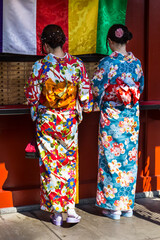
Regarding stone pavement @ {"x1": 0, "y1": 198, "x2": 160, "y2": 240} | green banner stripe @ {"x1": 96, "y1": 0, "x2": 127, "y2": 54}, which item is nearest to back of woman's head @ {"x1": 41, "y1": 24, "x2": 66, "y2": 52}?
green banner stripe @ {"x1": 96, "y1": 0, "x2": 127, "y2": 54}

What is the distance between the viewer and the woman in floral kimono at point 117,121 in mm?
4750

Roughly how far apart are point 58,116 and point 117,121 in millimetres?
710

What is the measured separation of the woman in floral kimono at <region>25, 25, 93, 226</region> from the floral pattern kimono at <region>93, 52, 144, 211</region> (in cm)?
23

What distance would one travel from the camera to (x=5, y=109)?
4.77 metres

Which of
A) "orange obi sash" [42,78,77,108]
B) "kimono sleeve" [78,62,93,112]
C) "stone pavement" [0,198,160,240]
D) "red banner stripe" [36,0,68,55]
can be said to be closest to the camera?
"stone pavement" [0,198,160,240]

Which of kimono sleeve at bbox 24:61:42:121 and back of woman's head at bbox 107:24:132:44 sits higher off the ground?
back of woman's head at bbox 107:24:132:44

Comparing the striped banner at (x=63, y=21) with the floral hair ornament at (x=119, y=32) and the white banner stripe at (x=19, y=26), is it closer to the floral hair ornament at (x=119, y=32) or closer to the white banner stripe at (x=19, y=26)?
the white banner stripe at (x=19, y=26)

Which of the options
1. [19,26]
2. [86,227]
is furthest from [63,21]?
[86,227]

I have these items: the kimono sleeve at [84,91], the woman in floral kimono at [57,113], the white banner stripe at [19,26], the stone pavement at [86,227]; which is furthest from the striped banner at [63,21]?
the stone pavement at [86,227]

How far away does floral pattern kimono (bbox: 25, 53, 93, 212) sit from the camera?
4.49 m

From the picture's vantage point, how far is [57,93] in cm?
447

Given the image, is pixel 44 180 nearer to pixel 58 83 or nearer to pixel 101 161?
pixel 101 161

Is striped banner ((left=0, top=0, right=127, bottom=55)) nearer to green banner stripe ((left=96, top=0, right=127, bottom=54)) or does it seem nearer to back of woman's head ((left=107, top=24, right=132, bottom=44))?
green banner stripe ((left=96, top=0, right=127, bottom=54))

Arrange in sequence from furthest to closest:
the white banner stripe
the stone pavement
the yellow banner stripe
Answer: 1. the yellow banner stripe
2. the white banner stripe
3. the stone pavement
